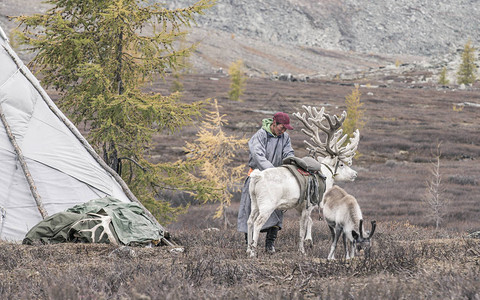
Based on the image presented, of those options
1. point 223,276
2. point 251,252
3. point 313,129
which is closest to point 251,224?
point 251,252

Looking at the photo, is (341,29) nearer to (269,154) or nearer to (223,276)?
(269,154)

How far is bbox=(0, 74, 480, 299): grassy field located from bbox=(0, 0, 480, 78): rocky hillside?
100 m

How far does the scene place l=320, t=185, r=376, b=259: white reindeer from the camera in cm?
660

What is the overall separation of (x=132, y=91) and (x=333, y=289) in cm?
833

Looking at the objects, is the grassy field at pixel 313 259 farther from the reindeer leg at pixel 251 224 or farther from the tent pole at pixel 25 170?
the tent pole at pixel 25 170

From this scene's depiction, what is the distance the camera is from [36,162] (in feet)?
30.9

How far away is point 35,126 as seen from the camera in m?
9.88

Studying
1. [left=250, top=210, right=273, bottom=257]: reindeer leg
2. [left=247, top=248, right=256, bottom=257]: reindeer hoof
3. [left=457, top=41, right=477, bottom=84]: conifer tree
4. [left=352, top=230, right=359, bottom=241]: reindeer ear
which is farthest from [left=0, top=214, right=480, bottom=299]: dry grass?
[left=457, top=41, right=477, bottom=84]: conifer tree

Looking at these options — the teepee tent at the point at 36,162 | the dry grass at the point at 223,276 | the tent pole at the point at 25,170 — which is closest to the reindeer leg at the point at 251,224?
the dry grass at the point at 223,276

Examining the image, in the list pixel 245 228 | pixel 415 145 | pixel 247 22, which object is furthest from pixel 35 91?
pixel 247 22

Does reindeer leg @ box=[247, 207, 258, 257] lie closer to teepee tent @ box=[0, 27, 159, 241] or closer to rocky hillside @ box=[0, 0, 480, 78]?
teepee tent @ box=[0, 27, 159, 241]

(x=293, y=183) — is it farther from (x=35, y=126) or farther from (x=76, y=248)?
(x=35, y=126)

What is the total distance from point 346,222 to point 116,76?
6859 mm

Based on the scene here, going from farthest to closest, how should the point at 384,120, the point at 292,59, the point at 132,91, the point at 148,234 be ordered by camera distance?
the point at 292,59 → the point at 384,120 → the point at 132,91 → the point at 148,234
